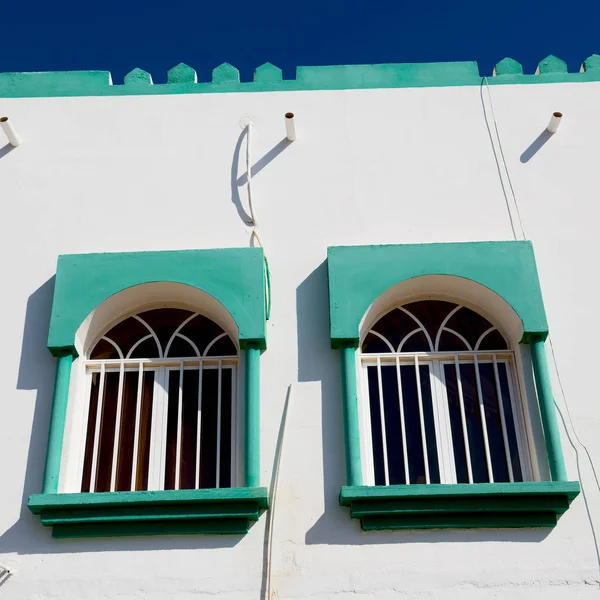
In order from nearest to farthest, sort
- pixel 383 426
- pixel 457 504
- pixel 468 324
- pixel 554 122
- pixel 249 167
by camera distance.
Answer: pixel 457 504
pixel 383 426
pixel 468 324
pixel 249 167
pixel 554 122

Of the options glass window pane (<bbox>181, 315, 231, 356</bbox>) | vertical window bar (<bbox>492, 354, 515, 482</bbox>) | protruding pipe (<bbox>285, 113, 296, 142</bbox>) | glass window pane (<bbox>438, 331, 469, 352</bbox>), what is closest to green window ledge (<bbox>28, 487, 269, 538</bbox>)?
glass window pane (<bbox>181, 315, 231, 356</bbox>)

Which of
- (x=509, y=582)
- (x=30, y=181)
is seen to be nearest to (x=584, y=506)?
(x=509, y=582)

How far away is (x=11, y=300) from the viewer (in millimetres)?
7637

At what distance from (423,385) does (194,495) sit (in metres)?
1.94

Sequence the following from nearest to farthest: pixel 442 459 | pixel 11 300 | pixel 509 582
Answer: pixel 509 582
pixel 442 459
pixel 11 300

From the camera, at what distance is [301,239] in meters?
7.86

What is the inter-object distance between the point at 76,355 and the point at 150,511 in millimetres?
1419

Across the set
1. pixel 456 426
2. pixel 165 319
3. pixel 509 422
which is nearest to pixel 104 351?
pixel 165 319

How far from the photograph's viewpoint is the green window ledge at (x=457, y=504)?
21.5ft

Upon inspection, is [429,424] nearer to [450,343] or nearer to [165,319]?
[450,343]

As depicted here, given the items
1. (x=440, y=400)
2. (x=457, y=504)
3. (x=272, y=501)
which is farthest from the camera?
(x=440, y=400)

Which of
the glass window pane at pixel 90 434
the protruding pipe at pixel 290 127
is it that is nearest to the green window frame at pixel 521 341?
the protruding pipe at pixel 290 127

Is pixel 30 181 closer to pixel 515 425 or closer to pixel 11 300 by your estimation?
pixel 11 300

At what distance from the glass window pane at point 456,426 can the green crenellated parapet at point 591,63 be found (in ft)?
10.4
